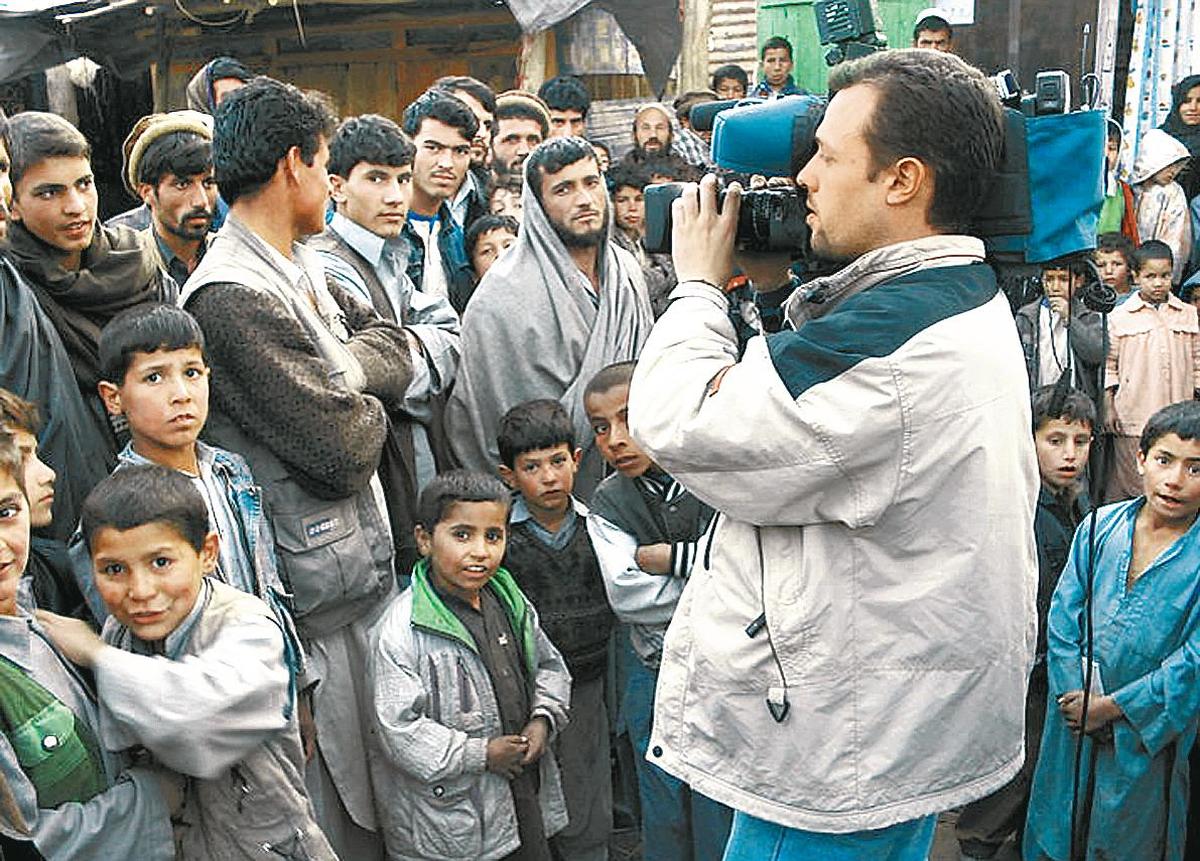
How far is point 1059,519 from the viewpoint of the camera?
13.3 ft

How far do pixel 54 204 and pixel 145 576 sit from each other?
0.95 meters

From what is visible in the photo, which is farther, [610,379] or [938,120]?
[610,379]

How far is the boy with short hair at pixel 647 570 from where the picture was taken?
341 centimetres

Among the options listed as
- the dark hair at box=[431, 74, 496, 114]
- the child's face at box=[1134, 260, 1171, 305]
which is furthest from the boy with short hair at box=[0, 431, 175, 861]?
the child's face at box=[1134, 260, 1171, 305]

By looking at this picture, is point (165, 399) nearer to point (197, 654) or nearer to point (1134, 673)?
point (197, 654)

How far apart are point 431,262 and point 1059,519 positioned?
214cm

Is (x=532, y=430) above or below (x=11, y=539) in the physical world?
below

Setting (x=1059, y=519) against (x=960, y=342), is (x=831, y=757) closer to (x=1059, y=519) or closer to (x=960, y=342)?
(x=960, y=342)

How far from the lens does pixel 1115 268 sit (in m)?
6.79

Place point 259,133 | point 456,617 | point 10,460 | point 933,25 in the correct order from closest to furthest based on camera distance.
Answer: point 10,460, point 259,133, point 456,617, point 933,25

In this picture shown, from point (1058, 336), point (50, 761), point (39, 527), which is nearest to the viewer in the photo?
point (50, 761)

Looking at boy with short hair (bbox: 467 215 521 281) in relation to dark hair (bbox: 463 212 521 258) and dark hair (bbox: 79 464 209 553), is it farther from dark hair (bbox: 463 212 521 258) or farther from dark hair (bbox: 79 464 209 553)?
dark hair (bbox: 79 464 209 553)

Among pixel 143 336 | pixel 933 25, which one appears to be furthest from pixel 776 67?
pixel 143 336

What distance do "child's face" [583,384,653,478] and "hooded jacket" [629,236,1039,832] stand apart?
1.52 m
